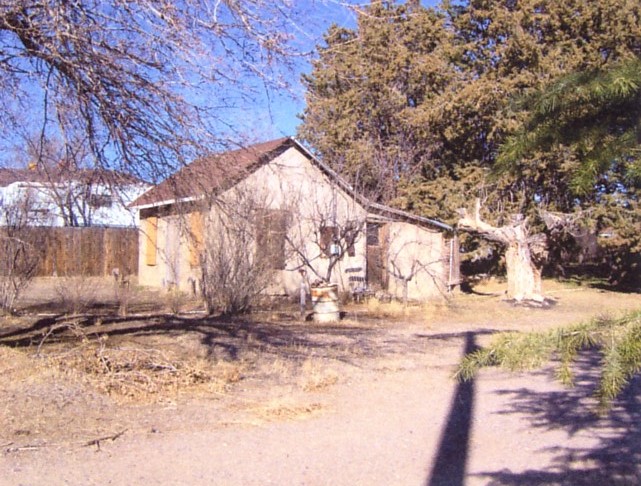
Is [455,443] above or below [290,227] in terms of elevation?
below

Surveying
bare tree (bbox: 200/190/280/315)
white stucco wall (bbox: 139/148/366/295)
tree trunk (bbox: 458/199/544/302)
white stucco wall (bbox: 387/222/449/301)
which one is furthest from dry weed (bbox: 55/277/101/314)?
tree trunk (bbox: 458/199/544/302)

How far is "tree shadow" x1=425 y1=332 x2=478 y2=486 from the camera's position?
5.06 meters

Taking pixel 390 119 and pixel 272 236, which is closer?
pixel 272 236

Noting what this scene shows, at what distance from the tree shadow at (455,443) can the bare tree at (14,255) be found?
8137 mm

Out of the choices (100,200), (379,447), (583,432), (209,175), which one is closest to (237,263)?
(100,200)

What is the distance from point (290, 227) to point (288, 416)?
971cm

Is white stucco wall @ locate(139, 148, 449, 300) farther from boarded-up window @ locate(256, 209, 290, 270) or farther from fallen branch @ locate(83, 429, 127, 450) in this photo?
fallen branch @ locate(83, 429, 127, 450)

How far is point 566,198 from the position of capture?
22.6 m

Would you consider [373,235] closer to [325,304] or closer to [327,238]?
[327,238]

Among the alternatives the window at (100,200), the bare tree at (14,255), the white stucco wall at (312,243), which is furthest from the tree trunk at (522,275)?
the window at (100,200)

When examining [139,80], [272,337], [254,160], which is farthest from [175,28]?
[272,337]

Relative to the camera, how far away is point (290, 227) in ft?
53.2

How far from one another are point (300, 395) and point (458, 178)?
62.4 ft

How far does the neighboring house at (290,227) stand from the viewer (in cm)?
847
